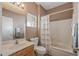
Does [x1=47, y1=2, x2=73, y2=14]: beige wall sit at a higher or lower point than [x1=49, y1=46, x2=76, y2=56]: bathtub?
higher

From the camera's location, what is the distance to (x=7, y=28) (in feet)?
3.91

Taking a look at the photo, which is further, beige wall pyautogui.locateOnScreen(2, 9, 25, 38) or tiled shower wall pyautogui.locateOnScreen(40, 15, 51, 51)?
tiled shower wall pyautogui.locateOnScreen(40, 15, 51, 51)

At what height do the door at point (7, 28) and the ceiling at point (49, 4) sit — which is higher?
the ceiling at point (49, 4)

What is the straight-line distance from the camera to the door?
1.16 m

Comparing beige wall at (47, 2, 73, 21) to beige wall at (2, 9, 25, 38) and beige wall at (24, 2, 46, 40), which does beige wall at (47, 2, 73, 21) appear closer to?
beige wall at (24, 2, 46, 40)

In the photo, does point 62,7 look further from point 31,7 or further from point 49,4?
point 31,7

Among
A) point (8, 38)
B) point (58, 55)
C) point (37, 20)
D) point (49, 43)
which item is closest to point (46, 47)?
point (49, 43)

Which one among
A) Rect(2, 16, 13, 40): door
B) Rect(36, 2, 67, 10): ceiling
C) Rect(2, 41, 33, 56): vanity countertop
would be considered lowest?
Rect(2, 41, 33, 56): vanity countertop

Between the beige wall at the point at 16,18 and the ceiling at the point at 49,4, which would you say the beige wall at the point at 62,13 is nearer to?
the ceiling at the point at 49,4

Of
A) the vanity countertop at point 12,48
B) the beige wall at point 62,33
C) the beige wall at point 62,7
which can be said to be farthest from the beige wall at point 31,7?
the vanity countertop at point 12,48

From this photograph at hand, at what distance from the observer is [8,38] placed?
1.21 metres

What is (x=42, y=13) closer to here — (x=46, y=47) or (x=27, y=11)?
(x=27, y=11)

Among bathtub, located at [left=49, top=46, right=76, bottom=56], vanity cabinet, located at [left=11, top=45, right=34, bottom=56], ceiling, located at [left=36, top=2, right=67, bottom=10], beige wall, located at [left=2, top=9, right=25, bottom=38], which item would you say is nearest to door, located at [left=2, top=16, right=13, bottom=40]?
beige wall, located at [left=2, top=9, right=25, bottom=38]

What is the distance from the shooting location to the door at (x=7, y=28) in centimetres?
116
